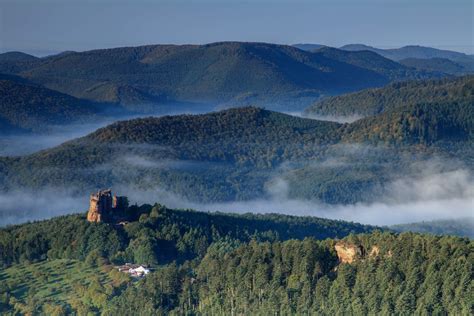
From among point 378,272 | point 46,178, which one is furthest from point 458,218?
point 378,272

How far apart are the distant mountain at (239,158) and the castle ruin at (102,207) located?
65408 millimetres

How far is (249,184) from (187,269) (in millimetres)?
98390

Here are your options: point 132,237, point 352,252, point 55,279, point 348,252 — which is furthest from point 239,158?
point 352,252

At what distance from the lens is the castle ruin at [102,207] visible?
98562 millimetres

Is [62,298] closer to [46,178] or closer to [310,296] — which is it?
[310,296]

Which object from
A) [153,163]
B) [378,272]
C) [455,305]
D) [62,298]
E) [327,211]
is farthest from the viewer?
[153,163]

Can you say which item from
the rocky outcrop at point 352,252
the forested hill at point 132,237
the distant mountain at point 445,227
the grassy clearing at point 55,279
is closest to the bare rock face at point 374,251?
the rocky outcrop at point 352,252

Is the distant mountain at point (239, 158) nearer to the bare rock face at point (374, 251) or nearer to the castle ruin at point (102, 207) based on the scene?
the castle ruin at point (102, 207)

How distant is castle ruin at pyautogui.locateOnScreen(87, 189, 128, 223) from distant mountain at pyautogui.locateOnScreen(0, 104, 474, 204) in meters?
65.4

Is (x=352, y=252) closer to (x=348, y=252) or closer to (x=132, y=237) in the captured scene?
(x=348, y=252)

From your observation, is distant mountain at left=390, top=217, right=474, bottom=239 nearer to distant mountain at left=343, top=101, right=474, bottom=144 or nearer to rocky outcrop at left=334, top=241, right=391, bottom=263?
distant mountain at left=343, top=101, right=474, bottom=144

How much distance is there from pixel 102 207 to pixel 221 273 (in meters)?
20.3

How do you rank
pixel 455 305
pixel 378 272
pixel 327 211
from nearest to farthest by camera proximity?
pixel 455 305, pixel 378 272, pixel 327 211

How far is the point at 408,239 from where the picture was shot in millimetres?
79188
